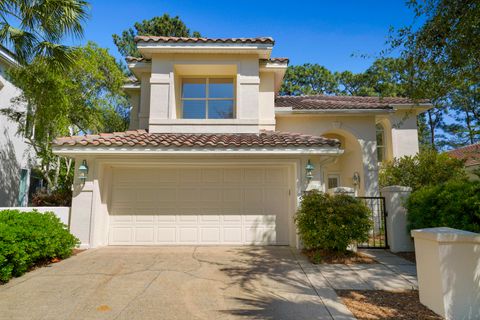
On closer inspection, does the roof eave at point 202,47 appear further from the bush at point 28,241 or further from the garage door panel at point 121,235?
the bush at point 28,241

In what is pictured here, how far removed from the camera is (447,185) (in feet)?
23.7

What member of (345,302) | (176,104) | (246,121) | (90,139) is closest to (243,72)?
(246,121)

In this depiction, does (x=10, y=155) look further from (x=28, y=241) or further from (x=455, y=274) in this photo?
(x=455, y=274)

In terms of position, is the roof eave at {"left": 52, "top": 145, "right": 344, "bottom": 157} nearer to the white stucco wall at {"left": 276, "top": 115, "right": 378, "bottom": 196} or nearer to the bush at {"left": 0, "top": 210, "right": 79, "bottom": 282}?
the bush at {"left": 0, "top": 210, "right": 79, "bottom": 282}

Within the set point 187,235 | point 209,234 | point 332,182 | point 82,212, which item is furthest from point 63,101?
point 332,182

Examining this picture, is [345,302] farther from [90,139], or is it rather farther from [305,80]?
[305,80]

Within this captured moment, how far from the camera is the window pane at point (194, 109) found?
458 inches

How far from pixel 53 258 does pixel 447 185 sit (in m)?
9.80

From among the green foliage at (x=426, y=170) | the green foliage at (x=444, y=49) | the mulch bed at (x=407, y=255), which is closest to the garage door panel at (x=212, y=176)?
the mulch bed at (x=407, y=255)

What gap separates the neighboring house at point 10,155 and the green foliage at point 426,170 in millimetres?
16221

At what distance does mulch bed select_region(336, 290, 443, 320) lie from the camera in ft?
14.0

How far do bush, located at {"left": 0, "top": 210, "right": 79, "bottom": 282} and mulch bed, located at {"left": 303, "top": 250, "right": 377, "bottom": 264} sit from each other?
20.7ft

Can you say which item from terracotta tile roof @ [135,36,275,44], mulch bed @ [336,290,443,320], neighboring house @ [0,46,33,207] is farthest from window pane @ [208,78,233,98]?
mulch bed @ [336,290,443,320]

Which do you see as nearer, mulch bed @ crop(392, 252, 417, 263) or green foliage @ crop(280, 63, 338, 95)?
mulch bed @ crop(392, 252, 417, 263)
